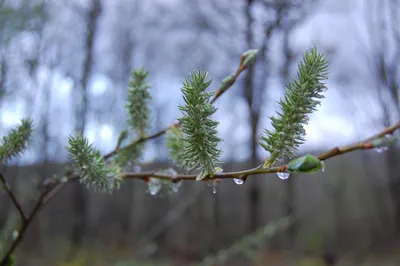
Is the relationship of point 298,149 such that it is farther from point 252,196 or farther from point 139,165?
point 252,196

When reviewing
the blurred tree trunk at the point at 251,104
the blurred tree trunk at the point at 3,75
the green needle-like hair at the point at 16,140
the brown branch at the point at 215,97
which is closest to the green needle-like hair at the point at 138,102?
the brown branch at the point at 215,97

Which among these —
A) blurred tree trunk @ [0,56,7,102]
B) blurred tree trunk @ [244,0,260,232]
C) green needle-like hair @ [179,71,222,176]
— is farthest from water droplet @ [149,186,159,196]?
blurred tree trunk @ [244,0,260,232]

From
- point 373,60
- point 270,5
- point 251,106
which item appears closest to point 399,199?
point 373,60

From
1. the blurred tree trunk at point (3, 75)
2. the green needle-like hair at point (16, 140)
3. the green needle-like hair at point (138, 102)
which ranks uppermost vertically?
the blurred tree trunk at point (3, 75)

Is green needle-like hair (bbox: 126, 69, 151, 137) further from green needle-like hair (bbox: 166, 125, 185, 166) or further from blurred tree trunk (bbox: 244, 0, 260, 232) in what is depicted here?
blurred tree trunk (bbox: 244, 0, 260, 232)

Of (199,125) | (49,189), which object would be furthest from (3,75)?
(199,125)

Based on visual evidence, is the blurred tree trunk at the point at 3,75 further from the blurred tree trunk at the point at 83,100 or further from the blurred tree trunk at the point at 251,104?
the blurred tree trunk at the point at 251,104

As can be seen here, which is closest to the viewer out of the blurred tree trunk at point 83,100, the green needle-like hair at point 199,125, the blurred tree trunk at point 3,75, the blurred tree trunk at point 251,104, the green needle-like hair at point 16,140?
the green needle-like hair at point 199,125
